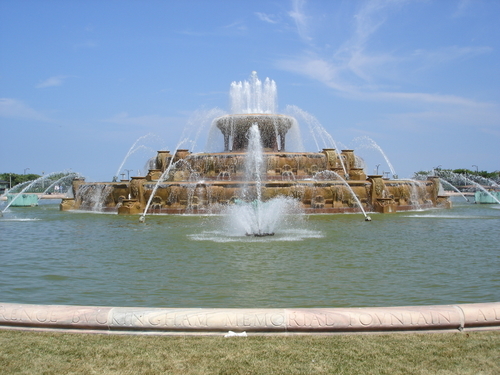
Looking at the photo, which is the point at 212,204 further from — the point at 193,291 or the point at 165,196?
the point at 193,291

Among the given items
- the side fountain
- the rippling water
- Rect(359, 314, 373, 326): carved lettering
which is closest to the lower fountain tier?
the side fountain

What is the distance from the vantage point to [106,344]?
16.1 ft

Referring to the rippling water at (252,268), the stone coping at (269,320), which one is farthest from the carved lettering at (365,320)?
the rippling water at (252,268)

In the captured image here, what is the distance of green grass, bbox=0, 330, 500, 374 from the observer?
429 centimetres

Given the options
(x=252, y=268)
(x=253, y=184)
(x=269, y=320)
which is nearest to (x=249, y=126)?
(x=253, y=184)

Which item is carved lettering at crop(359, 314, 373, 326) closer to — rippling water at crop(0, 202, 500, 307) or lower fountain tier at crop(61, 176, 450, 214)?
rippling water at crop(0, 202, 500, 307)

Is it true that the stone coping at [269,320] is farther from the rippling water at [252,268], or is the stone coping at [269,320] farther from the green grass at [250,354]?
the rippling water at [252,268]

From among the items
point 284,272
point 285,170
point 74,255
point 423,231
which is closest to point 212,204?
point 285,170

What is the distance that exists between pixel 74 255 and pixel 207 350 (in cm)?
749

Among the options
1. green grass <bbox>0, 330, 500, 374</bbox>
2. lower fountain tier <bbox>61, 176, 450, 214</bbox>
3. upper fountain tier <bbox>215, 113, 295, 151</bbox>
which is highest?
upper fountain tier <bbox>215, 113, 295, 151</bbox>

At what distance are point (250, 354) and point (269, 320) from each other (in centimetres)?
59

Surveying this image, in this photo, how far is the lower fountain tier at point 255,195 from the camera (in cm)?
2391

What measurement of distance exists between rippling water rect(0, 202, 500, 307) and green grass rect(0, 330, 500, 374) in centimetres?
181

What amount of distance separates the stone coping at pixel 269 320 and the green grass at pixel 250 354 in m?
0.11
